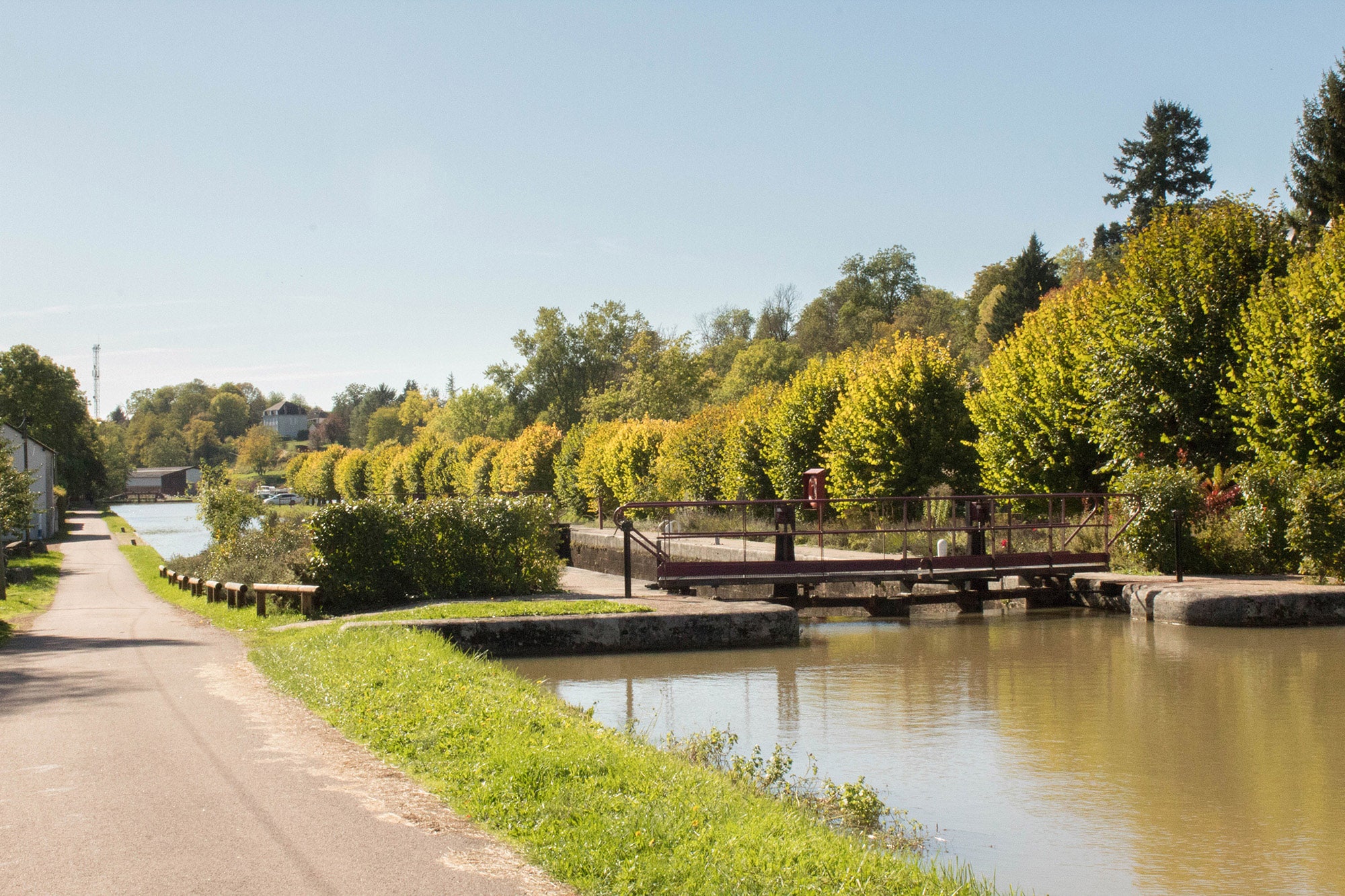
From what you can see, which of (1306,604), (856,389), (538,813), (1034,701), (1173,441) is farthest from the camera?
(856,389)

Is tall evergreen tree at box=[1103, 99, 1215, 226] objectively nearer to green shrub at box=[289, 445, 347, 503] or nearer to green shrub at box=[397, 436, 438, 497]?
green shrub at box=[397, 436, 438, 497]

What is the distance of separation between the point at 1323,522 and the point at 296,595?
1648cm

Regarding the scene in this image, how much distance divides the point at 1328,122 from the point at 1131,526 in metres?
31.3

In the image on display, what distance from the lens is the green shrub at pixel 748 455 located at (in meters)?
35.2

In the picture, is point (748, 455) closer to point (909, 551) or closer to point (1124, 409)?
point (909, 551)

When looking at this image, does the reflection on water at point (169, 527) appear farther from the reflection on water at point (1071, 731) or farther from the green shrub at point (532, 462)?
the reflection on water at point (1071, 731)

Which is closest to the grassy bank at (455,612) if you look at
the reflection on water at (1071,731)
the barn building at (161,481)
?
the reflection on water at (1071,731)

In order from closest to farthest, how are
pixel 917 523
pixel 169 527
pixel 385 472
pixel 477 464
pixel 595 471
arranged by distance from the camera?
pixel 917 523 → pixel 595 471 → pixel 477 464 → pixel 169 527 → pixel 385 472

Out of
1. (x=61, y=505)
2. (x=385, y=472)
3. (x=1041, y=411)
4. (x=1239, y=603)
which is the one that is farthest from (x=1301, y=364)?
(x=385, y=472)

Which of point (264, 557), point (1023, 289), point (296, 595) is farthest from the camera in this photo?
point (1023, 289)

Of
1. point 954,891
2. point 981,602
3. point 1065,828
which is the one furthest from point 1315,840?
point 981,602

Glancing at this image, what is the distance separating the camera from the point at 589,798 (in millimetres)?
6242

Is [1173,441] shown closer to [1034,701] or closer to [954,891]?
[1034,701]

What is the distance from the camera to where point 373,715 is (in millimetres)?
8859
